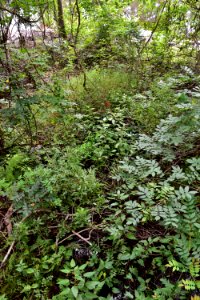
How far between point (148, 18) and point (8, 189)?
5.25 metres

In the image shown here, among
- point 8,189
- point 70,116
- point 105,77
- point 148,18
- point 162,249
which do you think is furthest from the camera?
point 148,18

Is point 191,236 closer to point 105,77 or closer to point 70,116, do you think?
point 70,116

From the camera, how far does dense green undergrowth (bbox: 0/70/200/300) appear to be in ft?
4.37

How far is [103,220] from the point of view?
5.54ft

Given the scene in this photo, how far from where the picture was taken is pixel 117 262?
1.42 meters

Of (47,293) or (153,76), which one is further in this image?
(153,76)

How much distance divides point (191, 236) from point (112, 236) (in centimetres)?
53

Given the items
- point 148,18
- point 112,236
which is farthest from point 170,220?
point 148,18

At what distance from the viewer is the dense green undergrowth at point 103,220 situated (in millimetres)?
1333

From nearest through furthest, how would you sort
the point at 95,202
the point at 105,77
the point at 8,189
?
the point at 8,189, the point at 95,202, the point at 105,77

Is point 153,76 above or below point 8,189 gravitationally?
above

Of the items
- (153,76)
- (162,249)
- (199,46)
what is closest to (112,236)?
(162,249)

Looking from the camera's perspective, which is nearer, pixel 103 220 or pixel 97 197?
pixel 103 220

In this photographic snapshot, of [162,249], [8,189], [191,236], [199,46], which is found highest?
[199,46]
